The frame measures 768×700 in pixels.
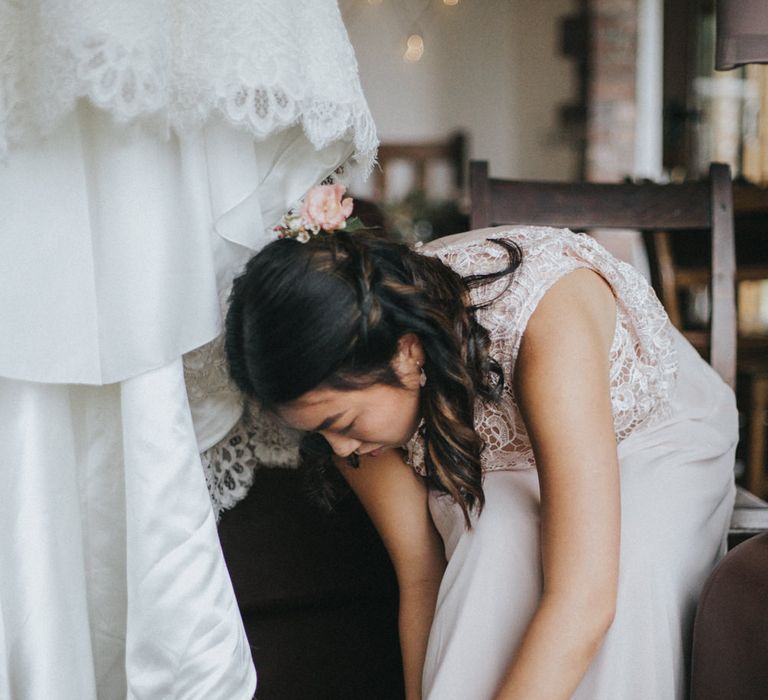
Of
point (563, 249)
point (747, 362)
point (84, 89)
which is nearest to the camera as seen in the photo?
point (84, 89)

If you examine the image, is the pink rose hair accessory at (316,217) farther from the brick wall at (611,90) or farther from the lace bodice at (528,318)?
the brick wall at (611,90)

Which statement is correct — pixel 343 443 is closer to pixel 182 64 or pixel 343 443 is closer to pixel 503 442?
pixel 503 442

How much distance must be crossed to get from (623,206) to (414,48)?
3632 mm

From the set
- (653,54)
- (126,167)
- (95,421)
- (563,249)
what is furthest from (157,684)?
(653,54)

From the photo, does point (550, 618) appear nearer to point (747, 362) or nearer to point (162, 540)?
point (162, 540)

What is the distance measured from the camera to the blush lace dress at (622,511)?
2.79 feet

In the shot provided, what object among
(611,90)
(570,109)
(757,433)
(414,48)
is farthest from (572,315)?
(414,48)

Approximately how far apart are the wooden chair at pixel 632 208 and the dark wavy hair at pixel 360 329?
47 cm

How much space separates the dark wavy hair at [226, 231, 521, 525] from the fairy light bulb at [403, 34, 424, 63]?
4089 mm

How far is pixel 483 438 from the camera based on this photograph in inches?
39.8

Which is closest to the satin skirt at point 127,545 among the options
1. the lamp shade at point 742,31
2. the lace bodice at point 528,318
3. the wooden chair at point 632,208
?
the lace bodice at point 528,318

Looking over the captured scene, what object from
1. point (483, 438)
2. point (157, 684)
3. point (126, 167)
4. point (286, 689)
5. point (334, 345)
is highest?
point (126, 167)

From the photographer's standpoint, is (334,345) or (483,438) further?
(483,438)

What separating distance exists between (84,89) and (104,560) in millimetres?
468
